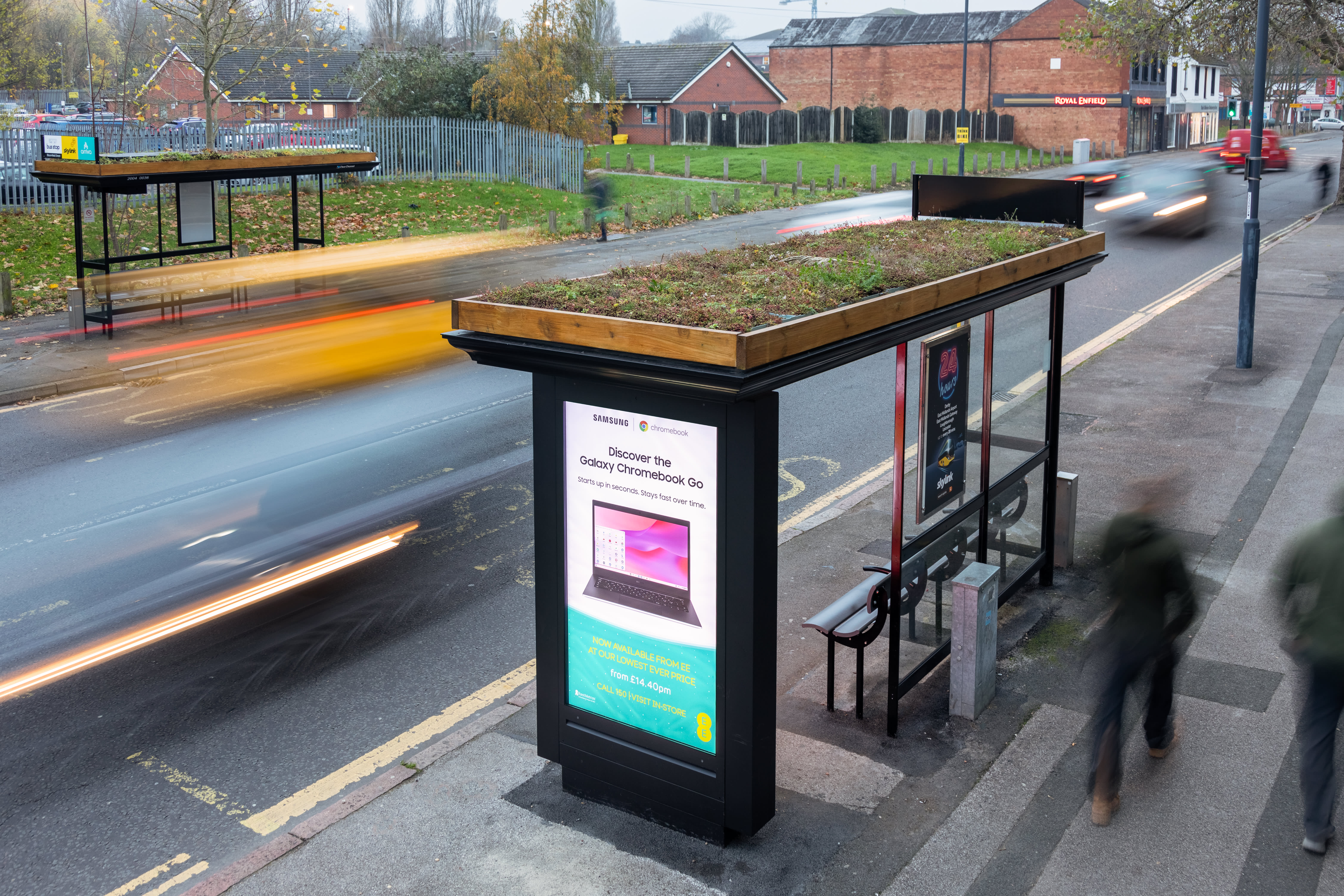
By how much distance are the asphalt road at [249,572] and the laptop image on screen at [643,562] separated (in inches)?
73.3

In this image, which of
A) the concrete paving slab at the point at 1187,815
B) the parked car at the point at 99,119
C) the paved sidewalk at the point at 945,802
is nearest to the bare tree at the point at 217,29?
the parked car at the point at 99,119

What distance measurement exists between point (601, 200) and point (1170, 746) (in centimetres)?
2370

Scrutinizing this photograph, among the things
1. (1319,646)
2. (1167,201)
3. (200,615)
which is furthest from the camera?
(1167,201)

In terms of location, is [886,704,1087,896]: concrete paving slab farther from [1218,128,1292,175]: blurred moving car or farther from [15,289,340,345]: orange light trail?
[1218,128,1292,175]: blurred moving car

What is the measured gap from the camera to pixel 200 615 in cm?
791

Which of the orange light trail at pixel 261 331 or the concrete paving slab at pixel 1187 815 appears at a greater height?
the orange light trail at pixel 261 331

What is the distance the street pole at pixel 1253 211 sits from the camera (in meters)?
14.1

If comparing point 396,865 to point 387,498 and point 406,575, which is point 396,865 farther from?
point 387,498

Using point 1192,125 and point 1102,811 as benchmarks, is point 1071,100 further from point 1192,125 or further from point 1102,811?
point 1102,811

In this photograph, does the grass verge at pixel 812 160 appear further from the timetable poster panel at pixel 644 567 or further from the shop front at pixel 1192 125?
the timetable poster panel at pixel 644 567

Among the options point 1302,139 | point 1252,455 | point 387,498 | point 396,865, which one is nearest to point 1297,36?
point 1252,455

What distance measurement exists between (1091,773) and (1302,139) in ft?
319

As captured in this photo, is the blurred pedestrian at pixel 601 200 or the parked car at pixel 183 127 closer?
the blurred pedestrian at pixel 601 200

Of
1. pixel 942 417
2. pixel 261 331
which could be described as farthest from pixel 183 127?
pixel 942 417
